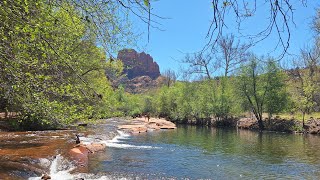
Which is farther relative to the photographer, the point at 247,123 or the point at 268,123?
the point at 247,123

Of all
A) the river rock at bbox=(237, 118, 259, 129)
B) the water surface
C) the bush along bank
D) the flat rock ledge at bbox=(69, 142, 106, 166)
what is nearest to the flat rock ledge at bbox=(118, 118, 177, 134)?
the water surface

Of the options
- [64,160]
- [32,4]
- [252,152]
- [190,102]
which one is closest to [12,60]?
[32,4]

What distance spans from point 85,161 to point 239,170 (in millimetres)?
7540

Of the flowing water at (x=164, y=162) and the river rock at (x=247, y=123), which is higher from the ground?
the river rock at (x=247, y=123)

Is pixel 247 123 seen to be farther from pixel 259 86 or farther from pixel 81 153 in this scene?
pixel 81 153

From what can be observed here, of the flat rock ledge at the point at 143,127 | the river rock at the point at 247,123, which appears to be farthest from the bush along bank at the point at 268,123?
the flat rock ledge at the point at 143,127

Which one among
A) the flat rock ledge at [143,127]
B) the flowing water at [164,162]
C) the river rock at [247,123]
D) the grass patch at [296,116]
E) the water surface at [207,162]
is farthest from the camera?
the river rock at [247,123]

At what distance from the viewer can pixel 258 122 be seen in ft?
147

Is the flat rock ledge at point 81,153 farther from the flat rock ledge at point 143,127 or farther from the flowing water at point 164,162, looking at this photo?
the flat rock ledge at point 143,127

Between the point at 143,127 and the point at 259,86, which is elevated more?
the point at 259,86

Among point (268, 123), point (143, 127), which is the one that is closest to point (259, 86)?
point (268, 123)

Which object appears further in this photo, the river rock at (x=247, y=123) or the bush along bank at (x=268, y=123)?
the river rock at (x=247, y=123)

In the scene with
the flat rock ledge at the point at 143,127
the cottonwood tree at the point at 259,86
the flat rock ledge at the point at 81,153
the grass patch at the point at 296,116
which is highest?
the cottonwood tree at the point at 259,86

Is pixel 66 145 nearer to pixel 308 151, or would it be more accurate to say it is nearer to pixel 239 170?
pixel 239 170
